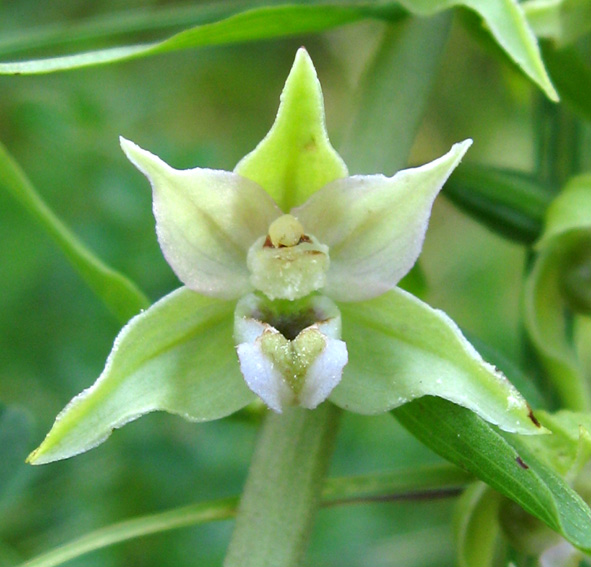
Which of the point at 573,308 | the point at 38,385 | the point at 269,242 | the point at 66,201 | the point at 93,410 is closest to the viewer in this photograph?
the point at 93,410

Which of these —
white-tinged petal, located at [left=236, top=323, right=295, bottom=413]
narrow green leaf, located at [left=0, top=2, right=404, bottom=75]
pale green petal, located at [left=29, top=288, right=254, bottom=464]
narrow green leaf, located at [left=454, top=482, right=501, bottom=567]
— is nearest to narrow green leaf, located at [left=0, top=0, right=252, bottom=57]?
narrow green leaf, located at [left=0, top=2, right=404, bottom=75]

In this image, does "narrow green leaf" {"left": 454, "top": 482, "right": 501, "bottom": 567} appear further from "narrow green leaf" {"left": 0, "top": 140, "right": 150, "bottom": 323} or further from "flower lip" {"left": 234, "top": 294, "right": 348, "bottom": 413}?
"narrow green leaf" {"left": 0, "top": 140, "right": 150, "bottom": 323}

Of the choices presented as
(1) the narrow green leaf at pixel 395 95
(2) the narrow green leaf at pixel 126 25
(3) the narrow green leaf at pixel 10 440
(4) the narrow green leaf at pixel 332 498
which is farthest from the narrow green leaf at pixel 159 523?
(2) the narrow green leaf at pixel 126 25

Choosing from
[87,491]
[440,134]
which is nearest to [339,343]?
[87,491]

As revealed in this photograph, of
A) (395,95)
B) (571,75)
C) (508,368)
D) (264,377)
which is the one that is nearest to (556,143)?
(571,75)

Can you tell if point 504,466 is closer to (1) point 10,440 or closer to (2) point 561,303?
(2) point 561,303

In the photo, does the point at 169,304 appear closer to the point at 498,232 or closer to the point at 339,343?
the point at 339,343
